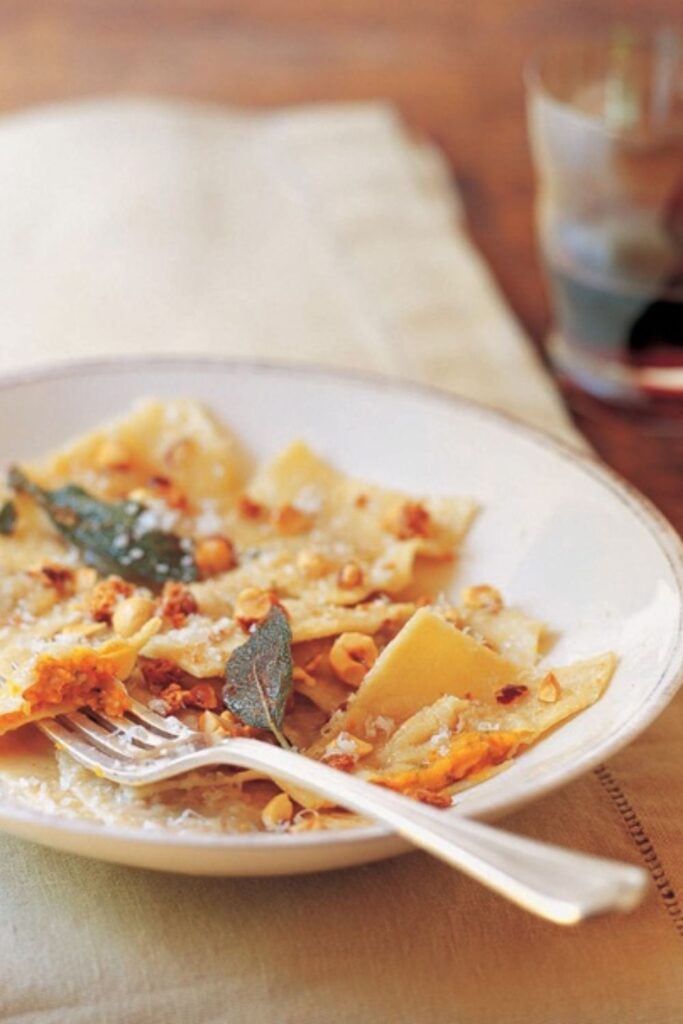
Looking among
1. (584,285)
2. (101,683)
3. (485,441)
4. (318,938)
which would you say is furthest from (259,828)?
(584,285)

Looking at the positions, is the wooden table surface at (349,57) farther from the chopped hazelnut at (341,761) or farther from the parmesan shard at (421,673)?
the chopped hazelnut at (341,761)

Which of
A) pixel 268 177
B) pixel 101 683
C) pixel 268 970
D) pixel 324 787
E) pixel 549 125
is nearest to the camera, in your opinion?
pixel 324 787

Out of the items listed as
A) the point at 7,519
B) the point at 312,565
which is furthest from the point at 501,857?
the point at 7,519

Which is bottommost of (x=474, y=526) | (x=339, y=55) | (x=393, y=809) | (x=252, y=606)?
(x=339, y=55)

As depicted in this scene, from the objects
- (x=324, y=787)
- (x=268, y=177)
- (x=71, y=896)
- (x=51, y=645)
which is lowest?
(x=268, y=177)

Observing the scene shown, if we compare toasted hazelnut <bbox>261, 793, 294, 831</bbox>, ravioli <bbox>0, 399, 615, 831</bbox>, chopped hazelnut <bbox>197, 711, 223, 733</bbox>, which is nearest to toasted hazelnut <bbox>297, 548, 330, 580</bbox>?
ravioli <bbox>0, 399, 615, 831</bbox>

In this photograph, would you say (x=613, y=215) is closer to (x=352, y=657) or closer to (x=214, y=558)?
(x=214, y=558)

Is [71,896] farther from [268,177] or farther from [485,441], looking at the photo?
[268,177]

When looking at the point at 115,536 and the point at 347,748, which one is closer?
the point at 347,748
